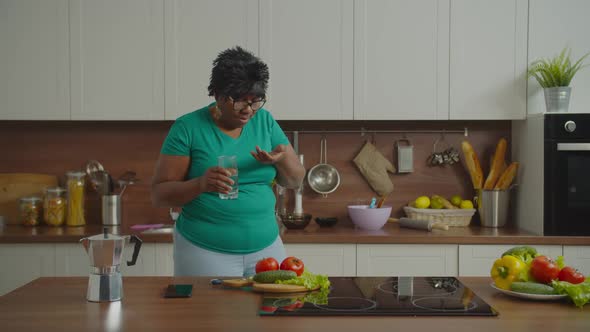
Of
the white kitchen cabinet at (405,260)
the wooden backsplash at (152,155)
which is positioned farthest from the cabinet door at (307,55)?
the white kitchen cabinet at (405,260)

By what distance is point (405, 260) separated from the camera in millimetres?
3443

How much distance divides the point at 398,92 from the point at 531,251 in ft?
5.71

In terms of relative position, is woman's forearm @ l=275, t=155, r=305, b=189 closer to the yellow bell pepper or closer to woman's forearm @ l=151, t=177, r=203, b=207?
woman's forearm @ l=151, t=177, r=203, b=207

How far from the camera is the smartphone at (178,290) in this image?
1941 millimetres

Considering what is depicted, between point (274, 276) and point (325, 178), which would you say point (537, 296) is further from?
point (325, 178)

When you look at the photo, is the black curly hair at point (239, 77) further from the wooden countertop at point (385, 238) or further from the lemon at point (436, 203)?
the lemon at point (436, 203)

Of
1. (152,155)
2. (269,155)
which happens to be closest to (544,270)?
(269,155)

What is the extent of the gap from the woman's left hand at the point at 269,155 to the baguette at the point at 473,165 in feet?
6.02

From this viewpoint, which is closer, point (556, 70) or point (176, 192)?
point (176, 192)

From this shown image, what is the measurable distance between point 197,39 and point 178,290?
1.96m

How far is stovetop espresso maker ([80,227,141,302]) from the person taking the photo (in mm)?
1890

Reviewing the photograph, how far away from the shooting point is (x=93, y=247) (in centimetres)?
189

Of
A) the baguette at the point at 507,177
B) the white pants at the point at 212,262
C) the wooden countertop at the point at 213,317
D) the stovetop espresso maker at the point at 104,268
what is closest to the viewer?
the wooden countertop at the point at 213,317

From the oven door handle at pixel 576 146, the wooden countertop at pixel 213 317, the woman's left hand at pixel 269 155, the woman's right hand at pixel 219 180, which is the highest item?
the oven door handle at pixel 576 146
